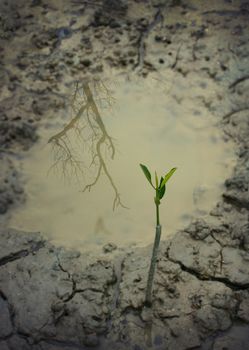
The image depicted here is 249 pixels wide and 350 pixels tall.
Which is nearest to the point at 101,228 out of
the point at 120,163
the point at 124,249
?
the point at 124,249

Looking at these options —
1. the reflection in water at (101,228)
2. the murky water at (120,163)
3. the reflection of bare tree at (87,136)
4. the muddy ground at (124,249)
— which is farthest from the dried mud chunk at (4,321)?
the reflection of bare tree at (87,136)

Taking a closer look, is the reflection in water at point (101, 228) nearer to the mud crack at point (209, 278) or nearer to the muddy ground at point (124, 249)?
the muddy ground at point (124, 249)

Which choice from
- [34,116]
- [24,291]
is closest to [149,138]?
[34,116]

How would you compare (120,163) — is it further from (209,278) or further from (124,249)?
(209,278)

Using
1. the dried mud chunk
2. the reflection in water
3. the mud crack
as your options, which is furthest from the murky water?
the dried mud chunk

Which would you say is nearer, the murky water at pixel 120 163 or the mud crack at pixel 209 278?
the mud crack at pixel 209 278
